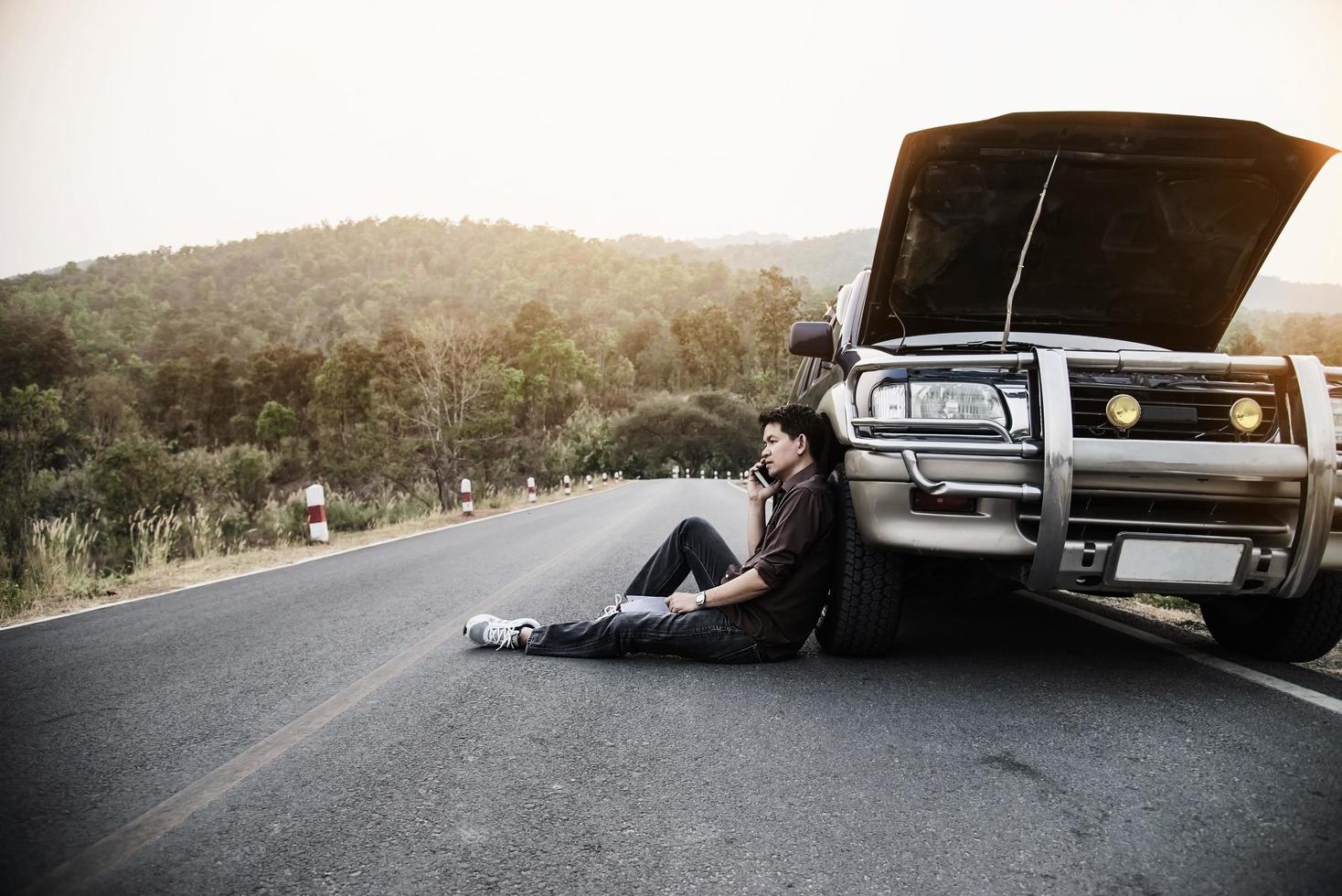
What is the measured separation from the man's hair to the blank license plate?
1.45 m

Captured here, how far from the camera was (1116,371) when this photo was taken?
3.27 m

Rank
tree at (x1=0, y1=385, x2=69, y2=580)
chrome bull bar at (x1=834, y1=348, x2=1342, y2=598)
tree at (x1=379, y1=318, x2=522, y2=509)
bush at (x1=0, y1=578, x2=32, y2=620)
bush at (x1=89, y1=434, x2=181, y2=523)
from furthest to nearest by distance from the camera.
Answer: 1. tree at (x1=379, y1=318, x2=522, y2=509)
2. bush at (x1=89, y1=434, x2=181, y2=523)
3. tree at (x1=0, y1=385, x2=69, y2=580)
4. bush at (x1=0, y1=578, x2=32, y2=620)
5. chrome bull bar at (x1=834, y1=348, x2=1342, y2=598)

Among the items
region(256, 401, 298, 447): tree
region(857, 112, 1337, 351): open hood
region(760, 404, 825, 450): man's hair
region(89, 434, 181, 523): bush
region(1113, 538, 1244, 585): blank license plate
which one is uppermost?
region(857, 112, 1337, 351): open hood

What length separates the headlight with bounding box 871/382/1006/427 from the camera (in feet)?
11.0

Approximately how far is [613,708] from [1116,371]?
8.22 feet

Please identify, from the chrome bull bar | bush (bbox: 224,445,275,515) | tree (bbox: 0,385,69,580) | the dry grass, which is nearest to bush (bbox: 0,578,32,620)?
tree (bbox: 0,385,69,580)

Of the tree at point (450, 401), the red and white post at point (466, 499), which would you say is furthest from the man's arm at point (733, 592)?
the tree at point (450, 401)

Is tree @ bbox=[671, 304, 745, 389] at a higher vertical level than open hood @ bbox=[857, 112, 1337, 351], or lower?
lower

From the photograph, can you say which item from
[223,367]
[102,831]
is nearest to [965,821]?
[102,831]

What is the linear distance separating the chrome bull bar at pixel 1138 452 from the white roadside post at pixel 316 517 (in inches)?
403

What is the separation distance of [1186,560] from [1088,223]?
1990 millimetres

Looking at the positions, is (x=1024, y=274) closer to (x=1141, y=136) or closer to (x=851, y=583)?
(x=1141, y=136)

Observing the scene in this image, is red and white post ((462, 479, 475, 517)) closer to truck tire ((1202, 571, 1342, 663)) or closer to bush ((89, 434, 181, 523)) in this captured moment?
bush ((89, 434, 181, 523))

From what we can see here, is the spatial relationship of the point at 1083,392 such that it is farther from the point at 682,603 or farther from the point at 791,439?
the point at 682,603
